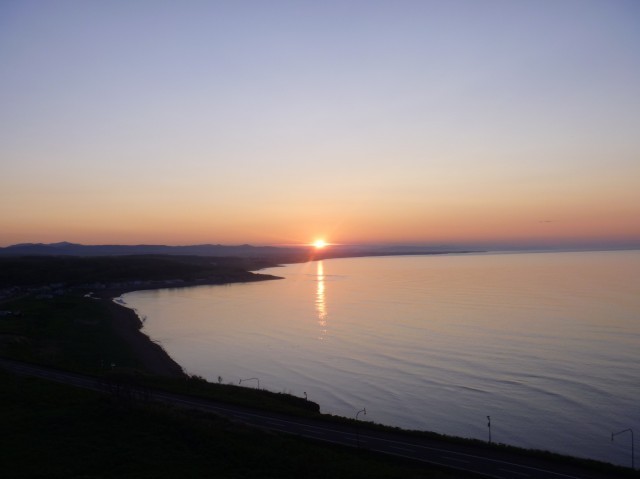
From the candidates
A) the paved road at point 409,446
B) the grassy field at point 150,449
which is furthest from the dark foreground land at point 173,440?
the paved road at point 409,446

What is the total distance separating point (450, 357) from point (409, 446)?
2668 cm

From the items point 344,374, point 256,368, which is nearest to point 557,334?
point 344,374

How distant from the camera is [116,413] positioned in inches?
1084

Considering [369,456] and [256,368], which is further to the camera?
[256,368]

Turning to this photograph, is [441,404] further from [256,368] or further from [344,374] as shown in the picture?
[256,368]

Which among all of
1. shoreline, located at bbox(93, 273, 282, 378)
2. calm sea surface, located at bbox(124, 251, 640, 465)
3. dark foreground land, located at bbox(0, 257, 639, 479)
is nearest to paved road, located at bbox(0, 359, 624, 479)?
dark foreground land, located at bbox(0, 257, 639, 479)

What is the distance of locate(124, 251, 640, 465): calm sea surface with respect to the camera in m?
32.7

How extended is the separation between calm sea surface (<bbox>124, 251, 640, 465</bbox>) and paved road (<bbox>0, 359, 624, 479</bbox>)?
628 cm

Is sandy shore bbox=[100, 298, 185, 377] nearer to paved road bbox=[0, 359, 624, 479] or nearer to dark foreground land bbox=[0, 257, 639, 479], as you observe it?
dark foreground land bbox=[0, 257, 639, 479]

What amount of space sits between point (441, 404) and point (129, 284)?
120 meters

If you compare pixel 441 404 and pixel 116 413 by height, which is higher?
pixel 116 413

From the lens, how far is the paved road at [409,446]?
21547 mm

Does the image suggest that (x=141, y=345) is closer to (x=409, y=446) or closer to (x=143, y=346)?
(x=143, y=346)

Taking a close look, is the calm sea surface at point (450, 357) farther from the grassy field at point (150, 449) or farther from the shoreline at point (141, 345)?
the grassy field at point (150, 449)
